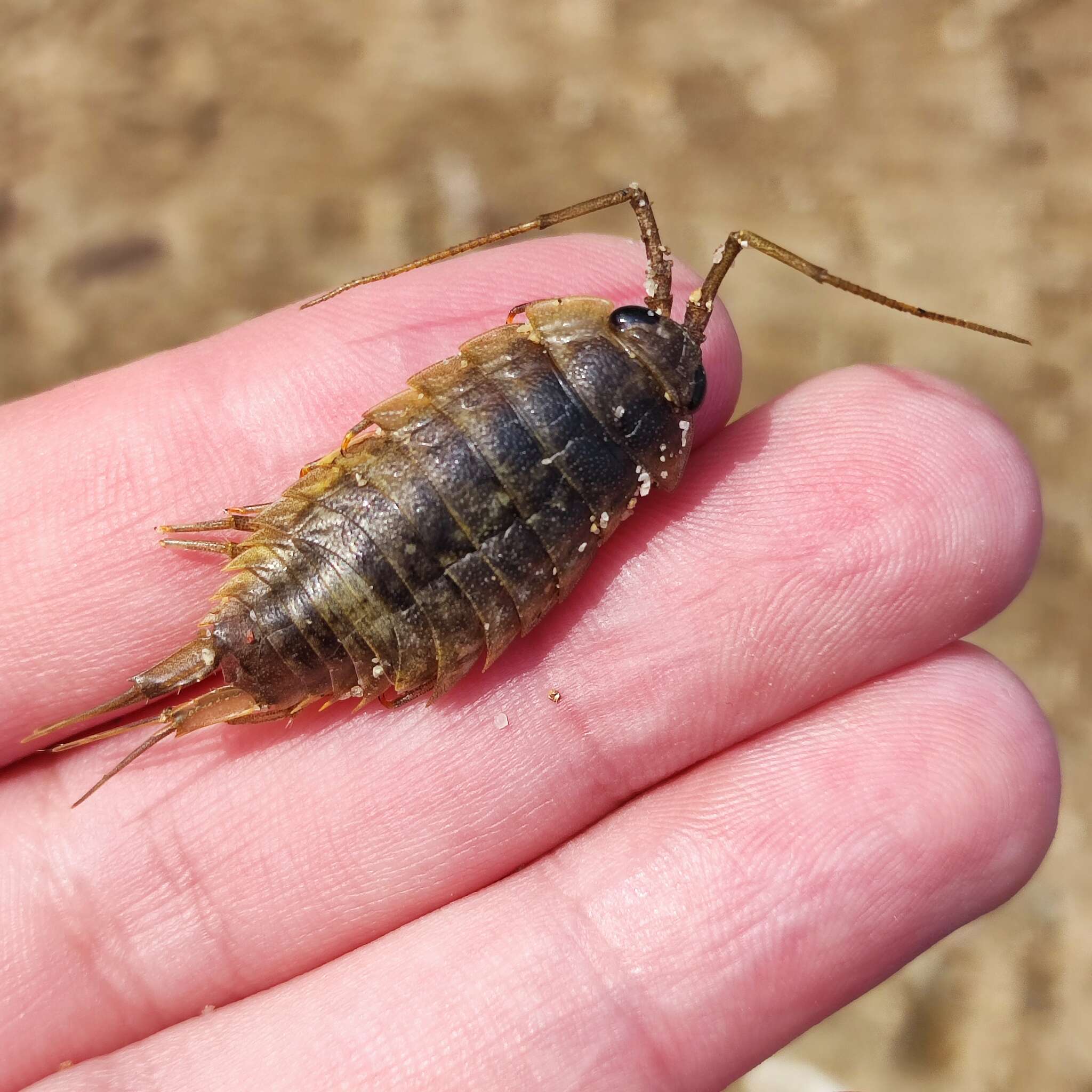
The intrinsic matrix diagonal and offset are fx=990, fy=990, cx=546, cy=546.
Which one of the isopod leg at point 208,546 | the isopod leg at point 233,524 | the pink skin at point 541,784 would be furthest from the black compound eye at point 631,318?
the isopod leg at point 208,546

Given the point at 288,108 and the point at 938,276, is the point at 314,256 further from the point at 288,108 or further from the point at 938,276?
the point at 938,276

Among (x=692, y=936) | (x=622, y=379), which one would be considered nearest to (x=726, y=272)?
(x=622, y=379)

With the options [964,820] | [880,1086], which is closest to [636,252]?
[964,820]

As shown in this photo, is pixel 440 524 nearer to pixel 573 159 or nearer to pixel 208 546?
pixel 208 546

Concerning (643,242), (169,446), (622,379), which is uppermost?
(643,242)

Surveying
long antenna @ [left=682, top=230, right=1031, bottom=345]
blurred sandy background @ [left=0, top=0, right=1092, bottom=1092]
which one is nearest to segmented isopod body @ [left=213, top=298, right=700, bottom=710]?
long antenna @ [left=682, top=230, right=1031, bottom=345]

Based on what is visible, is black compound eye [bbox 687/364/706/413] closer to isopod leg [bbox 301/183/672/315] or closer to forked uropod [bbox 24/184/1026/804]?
forked uropod [bbox 24/184/1026/804]
